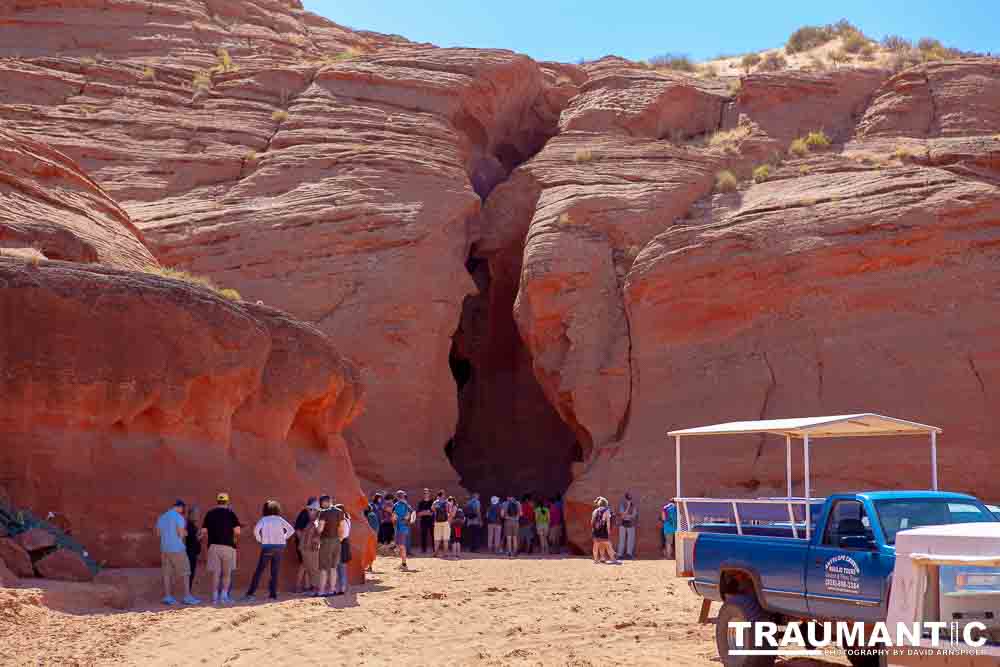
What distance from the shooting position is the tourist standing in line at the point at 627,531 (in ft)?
76.8

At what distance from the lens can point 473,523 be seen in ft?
83.7

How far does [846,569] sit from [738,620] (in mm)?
1456

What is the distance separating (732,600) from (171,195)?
2470 centimetres

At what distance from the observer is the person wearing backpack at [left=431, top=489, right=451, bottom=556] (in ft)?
74.0

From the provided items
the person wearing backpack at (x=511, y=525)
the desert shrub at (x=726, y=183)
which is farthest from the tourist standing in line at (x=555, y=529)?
the desert shrub at (x=726, y=183)

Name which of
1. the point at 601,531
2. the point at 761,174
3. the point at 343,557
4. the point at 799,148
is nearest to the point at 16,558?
the point at 343,557

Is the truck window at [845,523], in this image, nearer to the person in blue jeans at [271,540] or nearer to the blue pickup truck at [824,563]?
the blue pickup truck at [824,563]

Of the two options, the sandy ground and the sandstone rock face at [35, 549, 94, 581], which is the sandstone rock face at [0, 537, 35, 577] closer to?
the sandstone rock face at [35, 549, 94, 581]

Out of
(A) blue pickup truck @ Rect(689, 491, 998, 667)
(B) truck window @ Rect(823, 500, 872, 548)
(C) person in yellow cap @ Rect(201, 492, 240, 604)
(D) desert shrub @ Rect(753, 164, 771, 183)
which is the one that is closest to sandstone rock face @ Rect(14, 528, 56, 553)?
(C) person in yellow cap @ Rect(201, 492, 240, 604)

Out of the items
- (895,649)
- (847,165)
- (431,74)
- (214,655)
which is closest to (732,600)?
(895,649)

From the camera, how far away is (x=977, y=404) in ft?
78.2

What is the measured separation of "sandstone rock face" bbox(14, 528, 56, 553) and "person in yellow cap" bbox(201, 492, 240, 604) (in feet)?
6.29

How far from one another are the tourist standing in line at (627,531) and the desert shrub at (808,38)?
27.5m

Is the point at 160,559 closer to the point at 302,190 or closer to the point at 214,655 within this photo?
the point at 214,655
